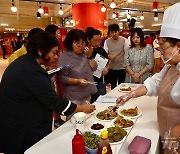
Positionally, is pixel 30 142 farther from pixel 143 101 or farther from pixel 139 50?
pixel 139 50

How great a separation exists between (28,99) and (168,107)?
90 cm

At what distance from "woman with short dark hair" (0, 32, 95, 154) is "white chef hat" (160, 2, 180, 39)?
74cm

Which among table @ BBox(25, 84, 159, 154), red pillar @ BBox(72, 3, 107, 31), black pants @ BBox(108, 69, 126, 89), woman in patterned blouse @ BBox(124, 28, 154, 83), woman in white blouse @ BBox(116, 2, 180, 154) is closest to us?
woman in white blouse @ BBox(116, 2, 180, 154)

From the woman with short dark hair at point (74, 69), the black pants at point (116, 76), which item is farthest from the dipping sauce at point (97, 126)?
the black pants at point (116, 76)

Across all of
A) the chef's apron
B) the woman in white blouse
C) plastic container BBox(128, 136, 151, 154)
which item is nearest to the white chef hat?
the woman in white blouse

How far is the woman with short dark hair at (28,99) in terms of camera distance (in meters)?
1.27

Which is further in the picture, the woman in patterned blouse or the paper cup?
the woman in patterned blouse

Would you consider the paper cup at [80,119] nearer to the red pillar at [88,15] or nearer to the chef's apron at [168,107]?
the chef's apron at [168,107]

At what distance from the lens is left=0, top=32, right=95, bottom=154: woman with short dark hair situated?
1.27 m

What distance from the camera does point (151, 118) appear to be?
5.08ft

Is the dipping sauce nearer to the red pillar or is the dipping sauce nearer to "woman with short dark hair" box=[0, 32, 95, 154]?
"woman with short dark hair" box=[0, 32, 95, 154]

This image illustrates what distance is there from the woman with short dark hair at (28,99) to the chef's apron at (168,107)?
24.4 inches

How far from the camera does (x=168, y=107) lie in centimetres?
112

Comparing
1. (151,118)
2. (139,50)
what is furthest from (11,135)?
(139,50)
